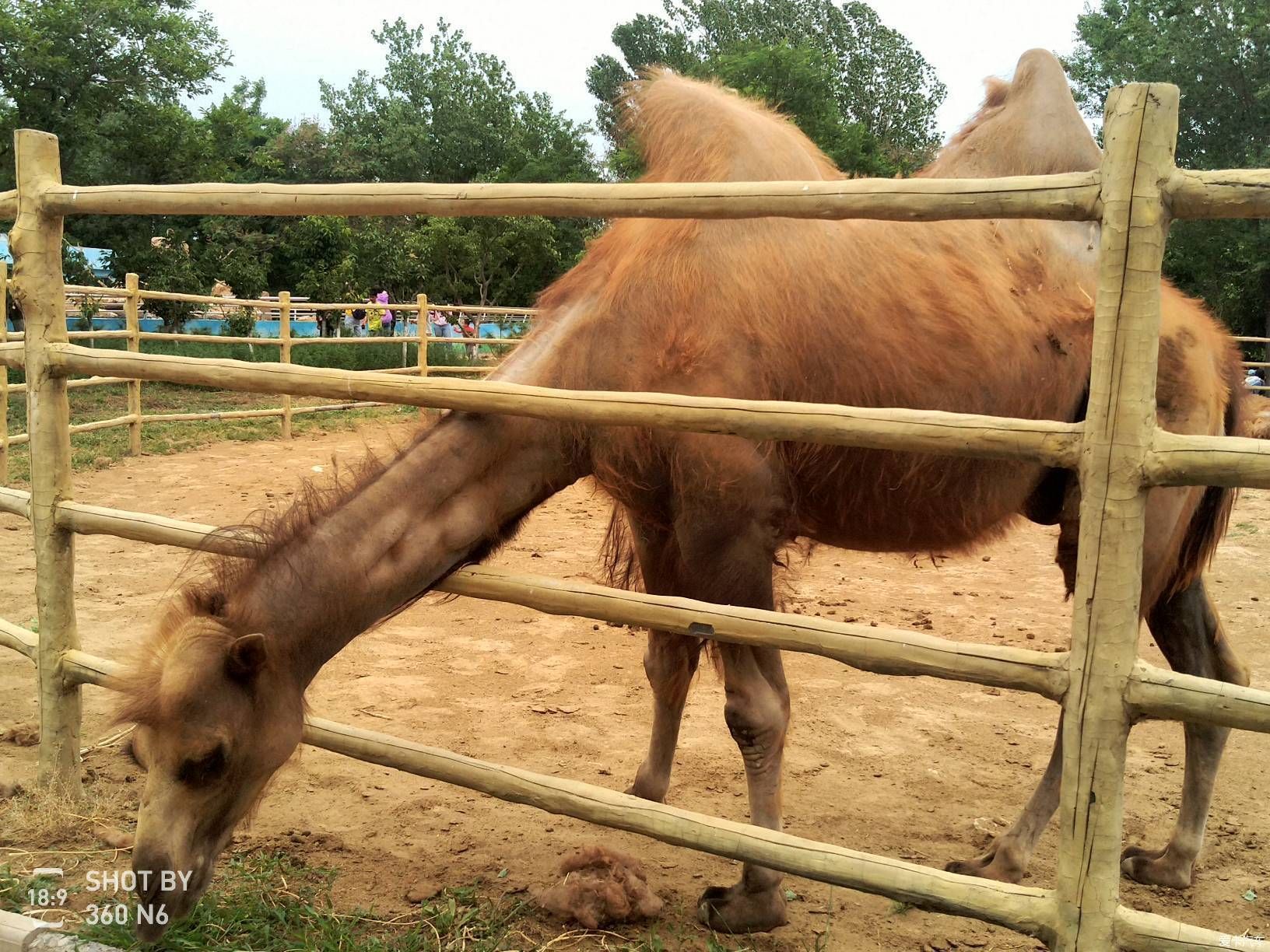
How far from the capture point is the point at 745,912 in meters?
2.46

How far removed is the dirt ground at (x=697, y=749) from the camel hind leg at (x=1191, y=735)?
0.26 feet

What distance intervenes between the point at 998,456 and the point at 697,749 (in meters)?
2.11

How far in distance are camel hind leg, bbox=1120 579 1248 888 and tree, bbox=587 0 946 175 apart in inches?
799

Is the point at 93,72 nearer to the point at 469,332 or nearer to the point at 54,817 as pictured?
the point at 469,332

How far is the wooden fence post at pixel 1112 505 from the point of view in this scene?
5.14ft

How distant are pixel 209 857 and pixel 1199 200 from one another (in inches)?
88.2

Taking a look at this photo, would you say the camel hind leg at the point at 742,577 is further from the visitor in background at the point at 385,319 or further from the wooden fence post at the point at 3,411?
Answer: the visitor in background at the point at 385,319

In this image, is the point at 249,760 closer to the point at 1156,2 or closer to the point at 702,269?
the point at 702,269

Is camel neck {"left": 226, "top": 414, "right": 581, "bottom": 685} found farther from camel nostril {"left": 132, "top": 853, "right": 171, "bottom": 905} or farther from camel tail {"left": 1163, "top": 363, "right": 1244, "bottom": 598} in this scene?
camel tail {"left": 1163, "top": 363, "right": 1244, "bottom": 598}

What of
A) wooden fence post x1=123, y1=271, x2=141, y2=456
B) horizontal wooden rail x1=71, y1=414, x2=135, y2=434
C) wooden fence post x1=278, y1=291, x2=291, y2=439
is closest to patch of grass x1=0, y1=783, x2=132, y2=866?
horizontal wooden rail x1=71, y1=414, x2=135, y2=434

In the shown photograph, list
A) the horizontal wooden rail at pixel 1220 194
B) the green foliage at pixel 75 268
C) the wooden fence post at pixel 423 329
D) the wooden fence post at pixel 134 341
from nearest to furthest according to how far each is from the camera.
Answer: the horizontal wooden rail at pixel 1220 194 → the wooden fence post at pixel 134 341 → the wooden fence post at pixel 423 329 → the green foliage at pixel 75 268

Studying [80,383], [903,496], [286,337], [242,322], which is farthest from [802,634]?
[242,322]

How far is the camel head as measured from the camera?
2.01 metres

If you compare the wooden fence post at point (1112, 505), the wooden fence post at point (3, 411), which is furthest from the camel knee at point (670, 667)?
the wooden fence post at point (3, 411)
